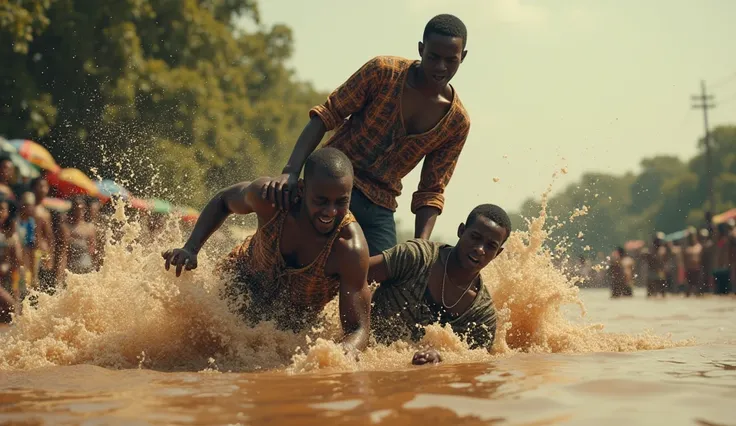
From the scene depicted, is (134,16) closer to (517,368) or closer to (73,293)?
(73,293)

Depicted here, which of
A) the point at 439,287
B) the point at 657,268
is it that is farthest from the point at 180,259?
the point at 657,268

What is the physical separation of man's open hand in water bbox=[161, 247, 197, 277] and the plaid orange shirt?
1.39 meters

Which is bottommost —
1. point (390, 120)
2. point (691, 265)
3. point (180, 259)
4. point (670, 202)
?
point (180, 259)

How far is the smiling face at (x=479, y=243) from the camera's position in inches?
259

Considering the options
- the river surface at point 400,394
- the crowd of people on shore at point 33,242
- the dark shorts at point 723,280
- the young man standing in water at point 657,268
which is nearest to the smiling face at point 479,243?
the river surface at point 400,394

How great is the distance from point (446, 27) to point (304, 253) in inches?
67.6

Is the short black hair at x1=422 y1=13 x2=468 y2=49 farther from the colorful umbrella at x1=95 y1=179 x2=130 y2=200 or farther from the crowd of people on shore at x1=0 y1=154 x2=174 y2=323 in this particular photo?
the crowd of people on shore at x1=0 y1=154 x2=174 y2=323

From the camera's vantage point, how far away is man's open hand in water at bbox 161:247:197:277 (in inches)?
226

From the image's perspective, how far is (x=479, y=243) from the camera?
21.7 ft

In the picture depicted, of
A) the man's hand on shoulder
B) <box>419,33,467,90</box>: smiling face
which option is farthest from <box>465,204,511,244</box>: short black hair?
the man's hand on shoulder

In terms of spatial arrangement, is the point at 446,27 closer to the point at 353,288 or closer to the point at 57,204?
the point at 353,288

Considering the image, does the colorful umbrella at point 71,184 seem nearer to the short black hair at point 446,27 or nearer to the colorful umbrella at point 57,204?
the colorful umbrella at point 57,204

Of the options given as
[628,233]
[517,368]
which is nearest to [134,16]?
[517,368]

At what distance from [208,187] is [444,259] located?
23.5 metres
